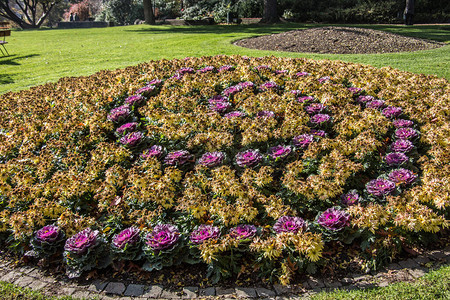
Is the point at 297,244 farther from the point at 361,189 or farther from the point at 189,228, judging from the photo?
the point at 361,189

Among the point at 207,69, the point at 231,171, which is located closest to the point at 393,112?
the point at 231,171

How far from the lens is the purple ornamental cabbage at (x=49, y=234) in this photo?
132 inches

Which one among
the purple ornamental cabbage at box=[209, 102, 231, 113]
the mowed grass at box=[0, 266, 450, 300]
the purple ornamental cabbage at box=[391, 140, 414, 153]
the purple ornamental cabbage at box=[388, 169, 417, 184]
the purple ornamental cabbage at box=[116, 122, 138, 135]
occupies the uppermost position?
the purple ornamental cabbage at box=[209, 102, 231, 113]

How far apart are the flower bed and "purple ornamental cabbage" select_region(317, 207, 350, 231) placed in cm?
2

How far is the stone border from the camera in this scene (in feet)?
9.61

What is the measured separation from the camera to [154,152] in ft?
14.2

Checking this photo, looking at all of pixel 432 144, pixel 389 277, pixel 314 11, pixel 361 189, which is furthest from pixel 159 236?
pixel 314 11

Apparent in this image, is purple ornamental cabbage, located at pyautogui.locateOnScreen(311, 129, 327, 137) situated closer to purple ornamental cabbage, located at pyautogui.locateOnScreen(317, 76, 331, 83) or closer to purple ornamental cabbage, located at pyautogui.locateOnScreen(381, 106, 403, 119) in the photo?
purple ornamental cabbage, located at pyautogui.locateOnScreen(381, 106, 403, 119)

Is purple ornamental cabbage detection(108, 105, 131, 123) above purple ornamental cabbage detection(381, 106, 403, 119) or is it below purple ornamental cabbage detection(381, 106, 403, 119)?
above

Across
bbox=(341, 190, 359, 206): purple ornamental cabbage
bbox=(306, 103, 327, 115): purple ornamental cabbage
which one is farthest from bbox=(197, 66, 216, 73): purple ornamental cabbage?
bbox=(341, 190, 359, 206): purple ornamental cabbage

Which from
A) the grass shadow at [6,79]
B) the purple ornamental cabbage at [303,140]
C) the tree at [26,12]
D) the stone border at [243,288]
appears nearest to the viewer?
the stone border at [243,288]

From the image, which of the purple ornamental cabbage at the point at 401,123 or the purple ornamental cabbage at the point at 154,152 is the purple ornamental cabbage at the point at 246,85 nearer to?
the purple ornamental cabbage at the point at 154,152

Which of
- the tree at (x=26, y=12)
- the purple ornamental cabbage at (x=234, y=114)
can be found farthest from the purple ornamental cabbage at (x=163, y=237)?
the tree at (x=26, y=12)

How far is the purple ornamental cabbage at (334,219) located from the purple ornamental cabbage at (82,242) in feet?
6.74
